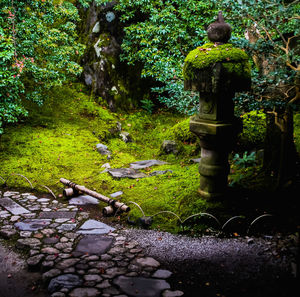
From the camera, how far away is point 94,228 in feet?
17.8

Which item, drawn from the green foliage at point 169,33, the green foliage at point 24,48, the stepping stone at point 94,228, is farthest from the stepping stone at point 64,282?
the green foliage at point 169,33

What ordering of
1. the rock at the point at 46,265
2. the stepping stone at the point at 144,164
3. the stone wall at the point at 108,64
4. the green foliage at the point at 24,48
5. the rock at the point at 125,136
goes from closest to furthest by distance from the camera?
the rock at the point at 46,265
the green foliage at the point at 24,48
the stepping stone at the point at 144,164
the rock at the point at 125,136
the stone wall at the point at 108,64

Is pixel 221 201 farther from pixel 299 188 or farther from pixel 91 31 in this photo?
pixel 91 31

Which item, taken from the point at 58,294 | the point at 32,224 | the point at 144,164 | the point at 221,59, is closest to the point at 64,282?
the point at 58,294

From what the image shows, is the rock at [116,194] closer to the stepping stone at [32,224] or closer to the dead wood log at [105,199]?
the dead wood log at [105,199]

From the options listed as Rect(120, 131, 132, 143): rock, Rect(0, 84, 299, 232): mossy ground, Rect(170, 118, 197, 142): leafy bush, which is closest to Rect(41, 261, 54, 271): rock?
Rect(0, 84, 299, 232): mossy ground

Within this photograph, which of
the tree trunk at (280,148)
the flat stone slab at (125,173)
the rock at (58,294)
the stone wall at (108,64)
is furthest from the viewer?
the stone wall at (108,64)

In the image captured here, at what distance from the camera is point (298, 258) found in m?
3.37

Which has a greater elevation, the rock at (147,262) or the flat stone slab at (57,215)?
the rock at (147,262)

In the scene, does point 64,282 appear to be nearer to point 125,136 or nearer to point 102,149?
point 102,149

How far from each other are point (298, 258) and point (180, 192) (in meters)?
3.08

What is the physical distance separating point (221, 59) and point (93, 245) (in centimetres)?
347

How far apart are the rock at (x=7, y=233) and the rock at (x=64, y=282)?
1.65m

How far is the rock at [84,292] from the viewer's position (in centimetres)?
363
